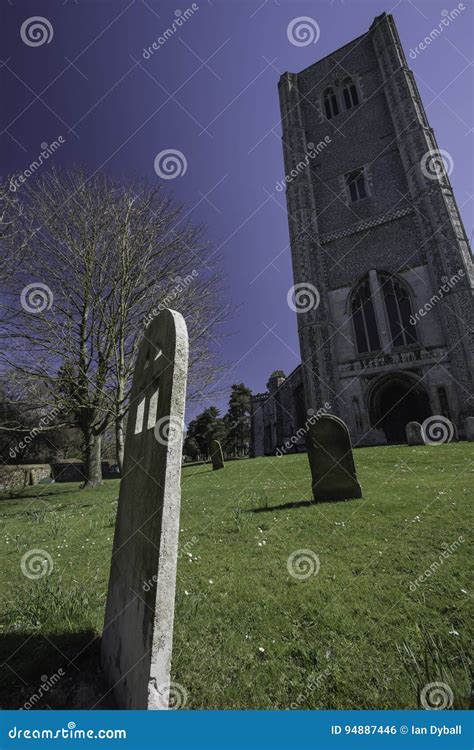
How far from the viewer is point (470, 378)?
16.2m

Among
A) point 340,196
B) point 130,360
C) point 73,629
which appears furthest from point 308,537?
point 340,196

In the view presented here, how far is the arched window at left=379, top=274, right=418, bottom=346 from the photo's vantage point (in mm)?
18872

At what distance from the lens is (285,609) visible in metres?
2.75

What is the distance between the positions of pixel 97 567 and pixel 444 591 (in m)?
3.70

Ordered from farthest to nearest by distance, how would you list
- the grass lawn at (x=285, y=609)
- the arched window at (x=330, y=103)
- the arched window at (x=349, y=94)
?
1. the arched window at (x=330, y=103)
2. the arched window at (x=349, y=94)
3. the grass lawn at (x=285, y=609)

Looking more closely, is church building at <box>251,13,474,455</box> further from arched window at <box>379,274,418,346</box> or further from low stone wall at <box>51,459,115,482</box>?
low stone wall at <box>51,459,115,482</box>

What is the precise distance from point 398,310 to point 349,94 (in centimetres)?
1934

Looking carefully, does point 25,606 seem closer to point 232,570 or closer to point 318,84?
point 232,570

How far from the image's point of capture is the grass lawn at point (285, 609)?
188cm

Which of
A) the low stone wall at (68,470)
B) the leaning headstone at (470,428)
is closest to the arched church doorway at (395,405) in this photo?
the leaning headstone at (470,428)

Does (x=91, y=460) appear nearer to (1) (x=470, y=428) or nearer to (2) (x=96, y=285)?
(2) (x=96, y=285)

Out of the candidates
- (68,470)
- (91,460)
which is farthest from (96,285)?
(68,470)

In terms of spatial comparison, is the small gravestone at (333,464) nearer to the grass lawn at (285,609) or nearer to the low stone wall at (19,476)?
the grass lawn at (285,609)

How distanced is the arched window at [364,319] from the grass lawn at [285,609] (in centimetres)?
1534
